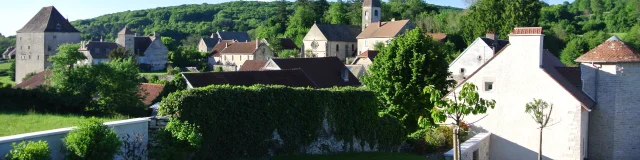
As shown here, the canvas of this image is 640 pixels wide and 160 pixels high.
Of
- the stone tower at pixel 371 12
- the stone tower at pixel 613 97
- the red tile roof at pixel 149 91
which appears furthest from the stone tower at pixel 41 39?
the stone tower at pixel 613 97

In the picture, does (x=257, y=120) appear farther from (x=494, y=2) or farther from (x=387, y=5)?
(x=387, y=5)

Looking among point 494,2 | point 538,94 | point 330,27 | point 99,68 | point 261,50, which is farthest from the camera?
point 330,27

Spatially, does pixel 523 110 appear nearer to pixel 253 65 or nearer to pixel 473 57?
pixel 473 57

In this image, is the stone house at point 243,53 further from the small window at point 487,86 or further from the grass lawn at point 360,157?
the grass lawn at point 360,157

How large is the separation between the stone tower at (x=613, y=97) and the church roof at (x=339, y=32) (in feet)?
200

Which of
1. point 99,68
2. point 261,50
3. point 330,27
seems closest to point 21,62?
point 261,50

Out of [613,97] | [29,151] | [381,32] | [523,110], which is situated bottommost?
[523,110]

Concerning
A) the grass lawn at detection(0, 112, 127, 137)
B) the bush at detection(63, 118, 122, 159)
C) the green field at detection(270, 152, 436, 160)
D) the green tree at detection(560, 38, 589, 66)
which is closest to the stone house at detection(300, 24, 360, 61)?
the green tree at detection(560, 38, 589, 66)

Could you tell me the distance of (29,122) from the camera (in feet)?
51.2

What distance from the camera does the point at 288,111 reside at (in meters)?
17.2

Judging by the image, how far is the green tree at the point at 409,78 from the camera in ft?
86.7

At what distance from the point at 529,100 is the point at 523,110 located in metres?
0.45

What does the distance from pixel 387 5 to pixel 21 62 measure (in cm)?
Answer: 6161

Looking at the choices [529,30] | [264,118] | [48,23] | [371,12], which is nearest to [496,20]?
[371,12]
